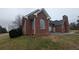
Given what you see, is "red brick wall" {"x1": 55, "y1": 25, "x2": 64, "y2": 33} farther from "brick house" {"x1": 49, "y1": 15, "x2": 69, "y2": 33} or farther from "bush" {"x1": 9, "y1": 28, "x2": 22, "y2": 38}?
"bush" {"x1": 9, "y1": 28, "x2": 22, "y2": 38}

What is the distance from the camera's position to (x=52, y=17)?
3.28m

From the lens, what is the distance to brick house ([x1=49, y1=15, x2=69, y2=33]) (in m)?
3.26

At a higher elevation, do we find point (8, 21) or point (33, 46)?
point (8, 21)

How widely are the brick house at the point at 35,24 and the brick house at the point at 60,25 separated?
0.24ft

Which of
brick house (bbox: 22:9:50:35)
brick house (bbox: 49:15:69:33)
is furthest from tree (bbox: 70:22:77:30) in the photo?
brick house (bbox: 22:9:50:35)

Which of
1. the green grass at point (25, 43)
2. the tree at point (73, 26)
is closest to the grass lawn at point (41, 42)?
the green grass at point (25, 43)

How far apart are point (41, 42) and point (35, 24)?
279mm

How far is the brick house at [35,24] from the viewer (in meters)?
3.27

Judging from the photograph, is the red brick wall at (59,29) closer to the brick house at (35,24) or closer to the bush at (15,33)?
the brick house at (35,24)

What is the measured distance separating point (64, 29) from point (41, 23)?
1.14 ft

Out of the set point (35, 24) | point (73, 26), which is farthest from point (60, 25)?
point (35, 24)

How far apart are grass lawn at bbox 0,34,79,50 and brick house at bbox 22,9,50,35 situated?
9 centimetres
